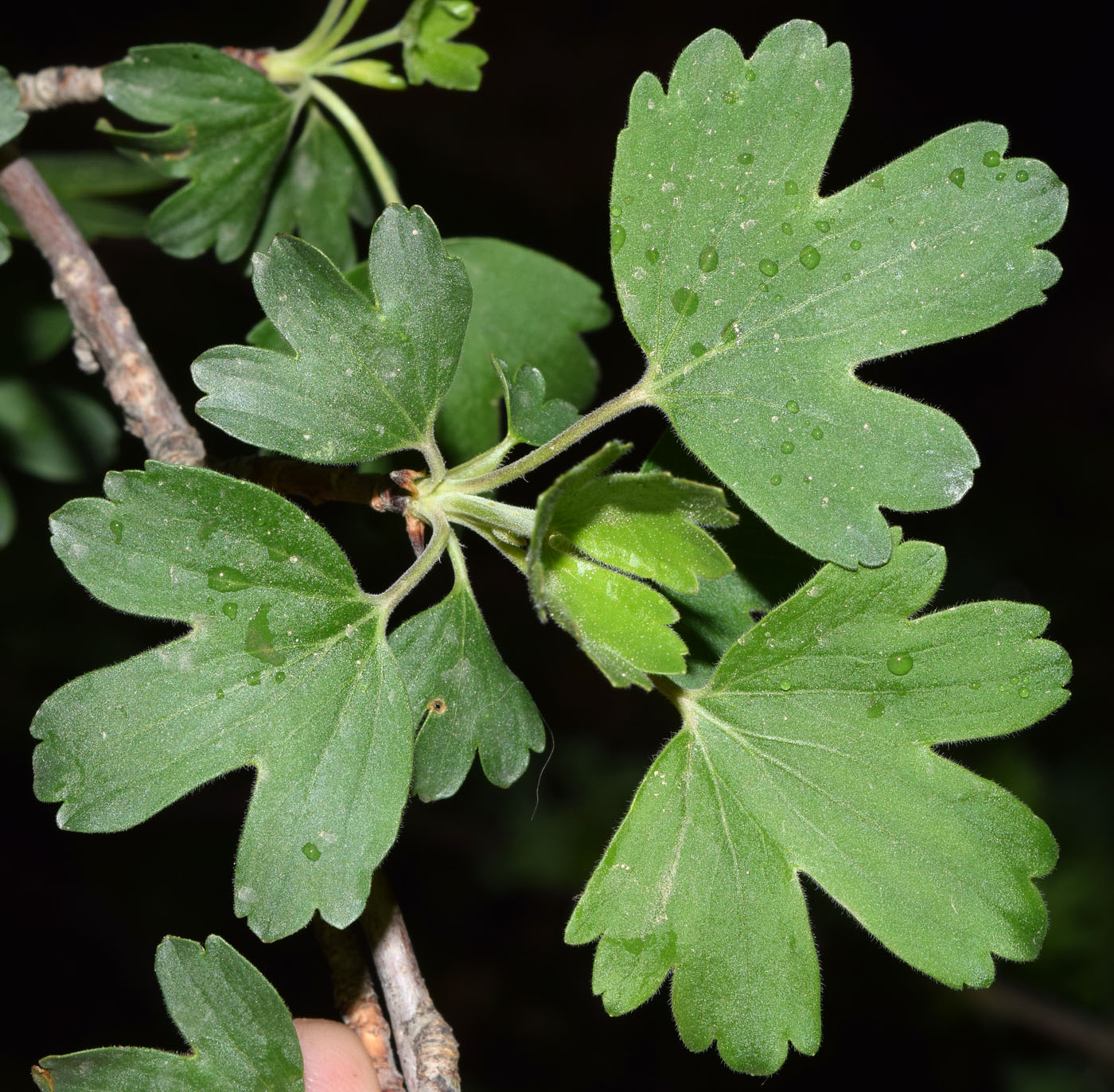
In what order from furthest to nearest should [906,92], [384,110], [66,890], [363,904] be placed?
[906,92] → [384,110] → [66,890] → [363,904]

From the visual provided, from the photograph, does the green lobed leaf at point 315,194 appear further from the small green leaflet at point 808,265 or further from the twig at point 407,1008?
the twig at point 407,1008

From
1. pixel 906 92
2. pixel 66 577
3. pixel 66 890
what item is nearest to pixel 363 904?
pixel 66 577

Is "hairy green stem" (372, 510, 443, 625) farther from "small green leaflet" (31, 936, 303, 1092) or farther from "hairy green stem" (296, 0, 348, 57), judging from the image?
"hairy green stem" (296, 0, 348, 57)

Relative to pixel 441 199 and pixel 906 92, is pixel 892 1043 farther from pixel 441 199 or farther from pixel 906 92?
pixel 906 92

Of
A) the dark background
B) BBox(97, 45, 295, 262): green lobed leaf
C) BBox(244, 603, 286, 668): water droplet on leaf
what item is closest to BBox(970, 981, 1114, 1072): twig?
the dark background

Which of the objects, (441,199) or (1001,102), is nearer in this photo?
(441,199)

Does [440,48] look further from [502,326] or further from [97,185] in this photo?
[97,185]

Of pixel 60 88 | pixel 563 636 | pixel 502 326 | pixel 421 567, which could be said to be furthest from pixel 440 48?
pixel 563 636
